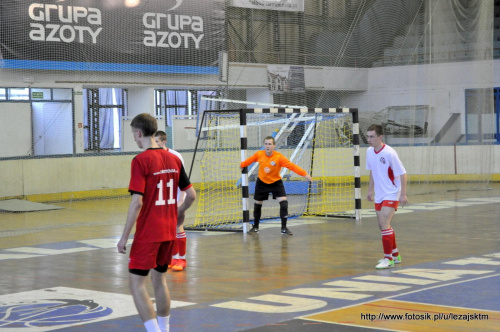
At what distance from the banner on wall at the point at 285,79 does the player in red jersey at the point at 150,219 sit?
22.4 metres

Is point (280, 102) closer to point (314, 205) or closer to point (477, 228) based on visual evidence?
point (314, 205)

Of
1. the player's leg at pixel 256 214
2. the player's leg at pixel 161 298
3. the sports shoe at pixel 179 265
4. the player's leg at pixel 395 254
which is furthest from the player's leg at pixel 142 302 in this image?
the player's leg at pixel 256 214

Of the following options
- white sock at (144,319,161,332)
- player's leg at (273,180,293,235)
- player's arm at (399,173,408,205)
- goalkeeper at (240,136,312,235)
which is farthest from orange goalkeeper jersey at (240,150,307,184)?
white sock at (144,319,161,332)

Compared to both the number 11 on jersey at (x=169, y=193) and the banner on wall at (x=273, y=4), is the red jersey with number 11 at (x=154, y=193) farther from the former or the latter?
the banner on wall at (x=273, y=4)

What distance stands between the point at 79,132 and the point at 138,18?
16.1 feet

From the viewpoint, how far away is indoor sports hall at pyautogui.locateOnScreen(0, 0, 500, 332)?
861 cm

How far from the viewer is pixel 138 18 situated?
77.6 feet

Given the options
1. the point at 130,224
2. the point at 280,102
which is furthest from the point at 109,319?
the point at 280,102

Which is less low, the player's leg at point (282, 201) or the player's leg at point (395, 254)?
the player's leg at point (282, 201)

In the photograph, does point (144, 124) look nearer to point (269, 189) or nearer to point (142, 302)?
point (142, 302)

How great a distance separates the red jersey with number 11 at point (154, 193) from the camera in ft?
20.5

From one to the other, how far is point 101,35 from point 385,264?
47.7ft

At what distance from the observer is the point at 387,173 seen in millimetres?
10602

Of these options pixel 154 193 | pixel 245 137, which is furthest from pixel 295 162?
pixel 154 193
